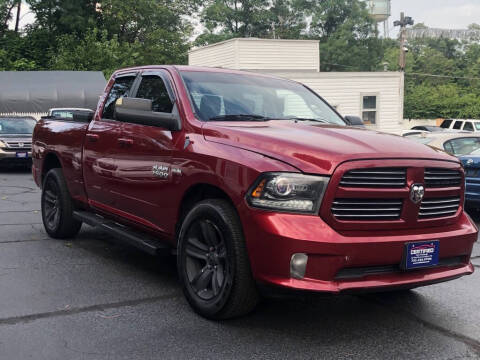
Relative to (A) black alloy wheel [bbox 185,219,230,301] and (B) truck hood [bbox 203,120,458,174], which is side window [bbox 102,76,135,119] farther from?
(A) black alloy wheel [bbox 185,219,230,301]

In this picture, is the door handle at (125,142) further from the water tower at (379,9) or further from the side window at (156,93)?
the water tower at (379,9)

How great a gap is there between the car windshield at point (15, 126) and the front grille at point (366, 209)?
51.3ft

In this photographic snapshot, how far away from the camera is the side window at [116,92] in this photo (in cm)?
617

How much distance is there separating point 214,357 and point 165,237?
151cm

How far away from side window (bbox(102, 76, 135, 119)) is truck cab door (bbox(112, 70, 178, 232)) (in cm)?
35

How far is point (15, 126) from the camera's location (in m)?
18.2

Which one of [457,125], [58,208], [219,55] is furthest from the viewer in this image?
[457,125]

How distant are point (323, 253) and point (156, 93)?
250 cm

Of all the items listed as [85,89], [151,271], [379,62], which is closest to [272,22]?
[379,62]

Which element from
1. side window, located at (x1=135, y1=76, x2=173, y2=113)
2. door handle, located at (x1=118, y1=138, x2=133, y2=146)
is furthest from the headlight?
door handle, located at (x1=118, y1=138, x2=133, y2=146)

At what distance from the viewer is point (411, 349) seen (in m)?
4.02

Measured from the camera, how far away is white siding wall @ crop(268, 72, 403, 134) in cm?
2605

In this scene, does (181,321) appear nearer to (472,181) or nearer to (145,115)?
(145,115)

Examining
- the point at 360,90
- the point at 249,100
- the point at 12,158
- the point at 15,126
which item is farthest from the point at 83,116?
the point at 360,90
